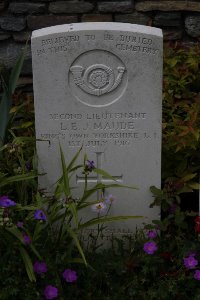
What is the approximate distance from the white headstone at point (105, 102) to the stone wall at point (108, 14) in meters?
1.76

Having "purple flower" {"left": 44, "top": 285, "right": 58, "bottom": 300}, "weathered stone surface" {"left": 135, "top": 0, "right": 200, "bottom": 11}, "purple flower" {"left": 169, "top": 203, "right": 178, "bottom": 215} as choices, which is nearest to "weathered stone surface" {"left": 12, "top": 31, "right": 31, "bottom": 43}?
"weathered stone surface" {"left": 135, "top": 0, "right": 200, "bottom": 11}

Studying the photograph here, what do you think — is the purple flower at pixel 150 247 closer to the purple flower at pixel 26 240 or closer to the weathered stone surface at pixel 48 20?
the purple flower at pixel 26 240

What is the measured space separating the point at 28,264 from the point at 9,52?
2.64 metres

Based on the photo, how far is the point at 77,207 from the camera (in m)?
3.24

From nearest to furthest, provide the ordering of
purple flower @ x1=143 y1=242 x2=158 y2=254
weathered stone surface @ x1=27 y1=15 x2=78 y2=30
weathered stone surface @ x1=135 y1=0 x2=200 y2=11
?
1. purple flower @ x1=143 y1=242 x2=158 y2=254
2. weathered stone surface @ x1=135 y1=0 x2=200 y2=11
3. weathered stone surface @ x1=27 y1=15 x2=78 y2=30

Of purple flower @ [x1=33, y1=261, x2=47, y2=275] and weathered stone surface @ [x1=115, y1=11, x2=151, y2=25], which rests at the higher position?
weathered stone surface @ [x1=115, y1=11, x2=151, y2=25]

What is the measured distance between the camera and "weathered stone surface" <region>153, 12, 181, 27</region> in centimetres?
498

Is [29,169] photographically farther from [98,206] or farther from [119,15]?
[119,15]

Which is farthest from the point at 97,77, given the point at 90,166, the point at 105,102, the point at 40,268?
the point at 40,268

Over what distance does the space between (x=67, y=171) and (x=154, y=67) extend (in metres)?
0.74

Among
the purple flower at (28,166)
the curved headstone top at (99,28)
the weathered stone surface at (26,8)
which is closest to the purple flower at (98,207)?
the purple flower at (28,166)

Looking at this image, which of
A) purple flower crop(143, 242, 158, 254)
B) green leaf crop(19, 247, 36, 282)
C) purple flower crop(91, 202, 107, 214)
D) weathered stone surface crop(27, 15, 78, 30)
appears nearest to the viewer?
green leaf crop(19, 247, 36, 282)

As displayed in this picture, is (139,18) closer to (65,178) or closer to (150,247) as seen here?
(65,178)

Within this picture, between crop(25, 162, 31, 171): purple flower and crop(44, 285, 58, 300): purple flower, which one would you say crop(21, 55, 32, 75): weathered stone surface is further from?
crop(44, 285, 58, 300): purple flower
